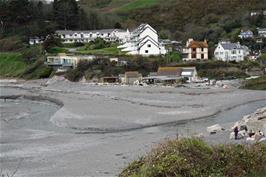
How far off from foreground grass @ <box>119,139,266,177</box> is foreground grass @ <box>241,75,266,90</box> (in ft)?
101

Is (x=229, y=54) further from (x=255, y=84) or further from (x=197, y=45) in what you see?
(x=255, y=84)

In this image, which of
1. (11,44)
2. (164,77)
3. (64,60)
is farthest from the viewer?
(11,44)

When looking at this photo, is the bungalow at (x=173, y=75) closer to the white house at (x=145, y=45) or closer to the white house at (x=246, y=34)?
the white house at (x=145, y=45)

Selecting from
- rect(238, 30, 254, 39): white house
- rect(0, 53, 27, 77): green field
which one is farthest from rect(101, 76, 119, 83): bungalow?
rect(238, 30, 254, 39): white house

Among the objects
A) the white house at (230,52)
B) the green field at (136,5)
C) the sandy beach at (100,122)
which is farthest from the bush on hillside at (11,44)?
the green field at (136,5)

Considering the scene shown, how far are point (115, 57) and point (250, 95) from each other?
2190cm

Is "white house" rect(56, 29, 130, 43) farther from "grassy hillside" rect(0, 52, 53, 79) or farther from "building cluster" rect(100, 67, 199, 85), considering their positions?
"building cluster" rect(100, 67, 199, 85)

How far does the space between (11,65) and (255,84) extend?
34810 millimetres

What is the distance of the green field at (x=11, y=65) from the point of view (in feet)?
208

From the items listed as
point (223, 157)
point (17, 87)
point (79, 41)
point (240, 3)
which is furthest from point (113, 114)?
point (240, 3)

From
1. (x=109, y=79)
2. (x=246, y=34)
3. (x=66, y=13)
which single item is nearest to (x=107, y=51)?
(x=109, y=79)

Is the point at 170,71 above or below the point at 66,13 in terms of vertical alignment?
below

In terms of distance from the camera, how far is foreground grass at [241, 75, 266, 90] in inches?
1586

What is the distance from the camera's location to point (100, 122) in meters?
26.4
